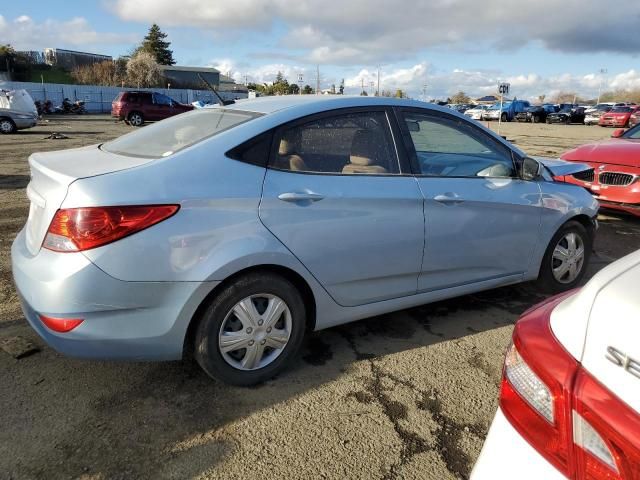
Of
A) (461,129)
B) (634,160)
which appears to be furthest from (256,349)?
(634,160)

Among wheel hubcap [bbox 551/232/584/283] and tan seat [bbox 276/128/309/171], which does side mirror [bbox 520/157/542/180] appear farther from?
tan seat [bbox 276/128/309/171]

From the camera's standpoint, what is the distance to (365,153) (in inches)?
130

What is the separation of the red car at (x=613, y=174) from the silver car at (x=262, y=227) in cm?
323

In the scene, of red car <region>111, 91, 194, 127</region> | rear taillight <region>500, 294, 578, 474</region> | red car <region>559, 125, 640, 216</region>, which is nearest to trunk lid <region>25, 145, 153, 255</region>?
rear taillight <region>500, 294, 578, 474</region>

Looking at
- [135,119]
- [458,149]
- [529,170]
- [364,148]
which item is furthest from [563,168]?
[135,119]

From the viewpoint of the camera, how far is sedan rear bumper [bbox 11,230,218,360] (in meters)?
2.42

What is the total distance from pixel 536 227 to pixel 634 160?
11.7ft

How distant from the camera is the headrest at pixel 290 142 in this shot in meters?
2.94

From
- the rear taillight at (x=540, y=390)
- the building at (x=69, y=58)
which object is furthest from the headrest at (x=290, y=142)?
the building at (x=69, y=58)

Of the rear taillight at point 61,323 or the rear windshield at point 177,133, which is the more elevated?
the rear windshield at point 177,133

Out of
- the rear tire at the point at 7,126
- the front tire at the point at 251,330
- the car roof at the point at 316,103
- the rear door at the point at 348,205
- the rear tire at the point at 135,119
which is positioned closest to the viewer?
the front tire at the point at 251,330

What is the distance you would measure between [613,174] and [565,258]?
304 cm

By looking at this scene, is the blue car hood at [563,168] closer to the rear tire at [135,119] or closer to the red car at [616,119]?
the rear tire at [135,119]

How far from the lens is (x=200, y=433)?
101 inches
